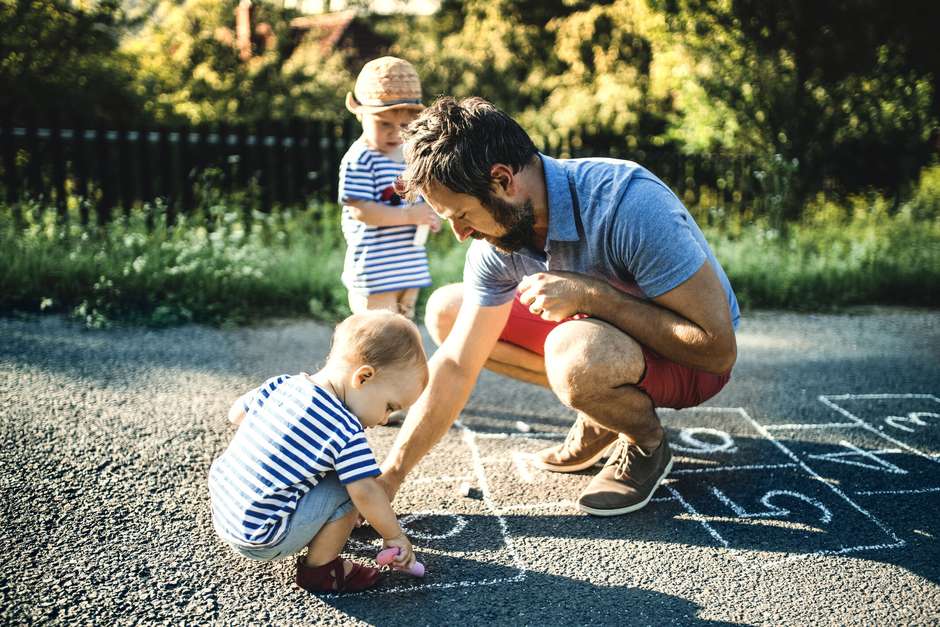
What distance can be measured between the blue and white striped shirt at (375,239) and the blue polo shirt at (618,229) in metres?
1.23

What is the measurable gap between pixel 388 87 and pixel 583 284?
5.25 feet

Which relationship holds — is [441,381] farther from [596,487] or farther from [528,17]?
[528,17]

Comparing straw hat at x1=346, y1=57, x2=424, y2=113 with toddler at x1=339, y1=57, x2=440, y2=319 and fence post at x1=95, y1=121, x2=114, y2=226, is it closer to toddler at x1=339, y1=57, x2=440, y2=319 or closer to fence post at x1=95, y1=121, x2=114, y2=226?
toddler at x1=339, y1=57, x2=440, y2=319

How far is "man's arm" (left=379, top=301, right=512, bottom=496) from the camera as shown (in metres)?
2.59

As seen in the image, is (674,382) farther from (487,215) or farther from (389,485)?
(389,485)

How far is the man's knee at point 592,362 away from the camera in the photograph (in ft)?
8.39

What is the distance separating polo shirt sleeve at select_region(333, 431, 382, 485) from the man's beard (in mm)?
783

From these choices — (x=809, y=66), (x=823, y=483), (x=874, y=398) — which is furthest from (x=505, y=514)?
(x=809, y=66)

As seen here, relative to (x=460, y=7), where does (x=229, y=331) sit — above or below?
below

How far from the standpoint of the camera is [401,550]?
218cm

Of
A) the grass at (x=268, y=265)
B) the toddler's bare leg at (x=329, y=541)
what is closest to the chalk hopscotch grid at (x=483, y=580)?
the toddler's bare leg at (x=329, y=541)

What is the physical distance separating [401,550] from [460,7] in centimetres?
1965

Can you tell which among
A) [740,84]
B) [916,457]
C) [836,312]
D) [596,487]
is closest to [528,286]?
[596,487]

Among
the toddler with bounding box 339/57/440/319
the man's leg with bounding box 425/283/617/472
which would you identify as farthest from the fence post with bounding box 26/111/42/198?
the man's leg with bounding box 425/283/617/472
